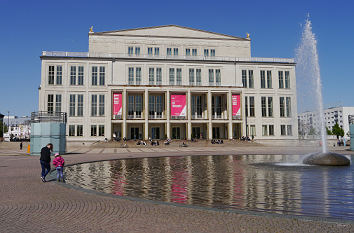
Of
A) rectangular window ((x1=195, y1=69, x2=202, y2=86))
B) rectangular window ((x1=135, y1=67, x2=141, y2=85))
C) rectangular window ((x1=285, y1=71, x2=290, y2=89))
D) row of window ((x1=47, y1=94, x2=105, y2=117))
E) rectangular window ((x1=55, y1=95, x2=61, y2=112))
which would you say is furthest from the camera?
rectangular window ((x1=285, y1=71, x2=290, y2=89))

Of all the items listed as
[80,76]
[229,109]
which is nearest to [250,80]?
[229,109]

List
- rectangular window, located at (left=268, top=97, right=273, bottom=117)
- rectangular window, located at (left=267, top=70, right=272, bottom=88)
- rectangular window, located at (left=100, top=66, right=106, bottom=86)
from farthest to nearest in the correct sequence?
rectangular window, located at (left=267, top=70, right=272, bottom=88) < rectangular window, located at (left=268, top=97, right=273, bottom=117) < rectangular window, located at (left=100, top=66, right=106, bottom=86)

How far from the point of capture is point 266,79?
201ft

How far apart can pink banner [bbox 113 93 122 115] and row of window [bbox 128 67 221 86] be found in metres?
5.05

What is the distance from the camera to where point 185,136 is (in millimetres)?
60844

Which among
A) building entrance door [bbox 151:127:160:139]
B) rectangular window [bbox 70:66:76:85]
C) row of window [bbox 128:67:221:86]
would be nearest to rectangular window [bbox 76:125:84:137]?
rectangular window [bbox 70:66:76:85]

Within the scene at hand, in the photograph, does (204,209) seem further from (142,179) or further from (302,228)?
(142,179)

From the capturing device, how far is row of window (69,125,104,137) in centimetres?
5562

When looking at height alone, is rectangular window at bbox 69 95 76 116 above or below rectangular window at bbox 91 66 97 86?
below

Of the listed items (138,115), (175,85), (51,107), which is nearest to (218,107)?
(175,85)

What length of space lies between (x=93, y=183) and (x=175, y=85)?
152ft

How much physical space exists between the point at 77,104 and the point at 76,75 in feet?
19.3

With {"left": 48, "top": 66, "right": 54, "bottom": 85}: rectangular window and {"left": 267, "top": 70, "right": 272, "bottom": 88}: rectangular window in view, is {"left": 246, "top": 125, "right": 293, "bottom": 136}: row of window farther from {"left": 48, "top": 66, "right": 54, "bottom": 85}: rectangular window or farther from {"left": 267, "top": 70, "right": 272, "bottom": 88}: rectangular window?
{"left": 48, "top": 66, "right": 54, "bottom": 85}: rectangular window

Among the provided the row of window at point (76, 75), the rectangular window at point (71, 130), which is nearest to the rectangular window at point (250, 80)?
the row of window at point (76, 75)
